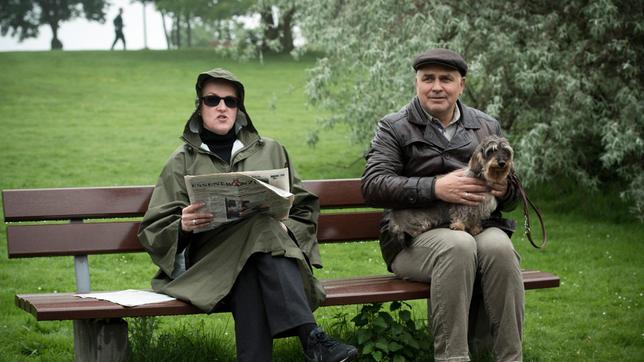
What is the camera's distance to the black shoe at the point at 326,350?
13.8 ft

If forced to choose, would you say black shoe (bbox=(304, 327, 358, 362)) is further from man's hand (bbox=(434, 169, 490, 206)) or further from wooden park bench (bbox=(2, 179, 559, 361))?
man's hand (bbox=(434, 169, 490, 206))

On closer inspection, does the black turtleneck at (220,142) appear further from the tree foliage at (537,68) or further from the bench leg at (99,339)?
the tree foliage at (537,68)

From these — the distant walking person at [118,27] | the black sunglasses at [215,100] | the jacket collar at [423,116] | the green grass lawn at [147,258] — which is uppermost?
the distant walking person at [118,27]

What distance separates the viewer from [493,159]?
15.1 feet

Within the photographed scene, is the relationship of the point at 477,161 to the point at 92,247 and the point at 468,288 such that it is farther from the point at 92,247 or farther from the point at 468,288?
the point at 92,247

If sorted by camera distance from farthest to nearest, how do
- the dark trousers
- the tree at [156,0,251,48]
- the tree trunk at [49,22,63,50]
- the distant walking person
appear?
the tree trunk at [49,22,63,50], the distant walking person, the tree at [156,0,251,48], the dark trousers

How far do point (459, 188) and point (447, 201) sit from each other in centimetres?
11

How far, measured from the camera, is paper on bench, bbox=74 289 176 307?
14.2 ft

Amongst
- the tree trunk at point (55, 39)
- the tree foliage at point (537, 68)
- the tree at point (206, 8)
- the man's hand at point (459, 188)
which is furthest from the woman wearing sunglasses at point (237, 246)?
the tree trunk at point (55, 39)

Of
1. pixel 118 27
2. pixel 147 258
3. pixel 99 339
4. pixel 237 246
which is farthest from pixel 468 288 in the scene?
pixel 118 27

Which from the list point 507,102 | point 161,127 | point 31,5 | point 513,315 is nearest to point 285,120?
point 161,127

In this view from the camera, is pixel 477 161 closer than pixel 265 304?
No

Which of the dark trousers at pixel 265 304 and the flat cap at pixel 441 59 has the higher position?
the flat cap at pixel 441 59

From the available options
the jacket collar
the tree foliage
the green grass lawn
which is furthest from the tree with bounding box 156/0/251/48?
the jacket collar
